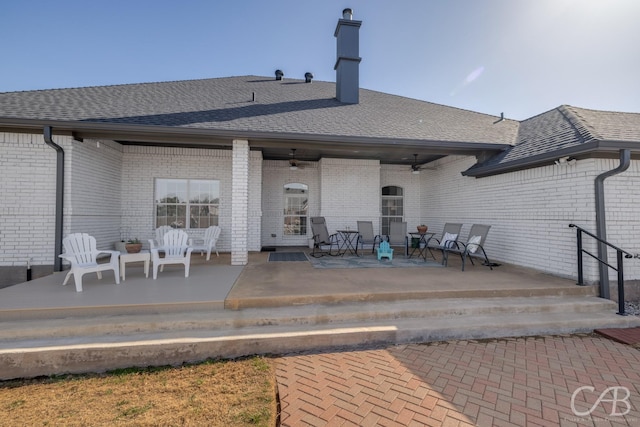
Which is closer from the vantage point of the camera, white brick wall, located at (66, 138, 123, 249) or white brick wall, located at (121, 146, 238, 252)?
white brick wall, located at (66, 138, 123, 249)

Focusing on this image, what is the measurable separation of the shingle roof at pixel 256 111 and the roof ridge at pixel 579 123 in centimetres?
111

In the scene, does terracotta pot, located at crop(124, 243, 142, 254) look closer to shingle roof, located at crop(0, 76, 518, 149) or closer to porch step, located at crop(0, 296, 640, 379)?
porch step, located at crop(0, 296, 640, 379)

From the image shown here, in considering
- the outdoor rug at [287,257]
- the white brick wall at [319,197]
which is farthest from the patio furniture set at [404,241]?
the white brick wall at [319,197]

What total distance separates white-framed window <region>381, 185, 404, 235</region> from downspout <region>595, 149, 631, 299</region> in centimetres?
596

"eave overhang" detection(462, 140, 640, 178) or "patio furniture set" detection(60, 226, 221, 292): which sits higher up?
"eave overhang" detection(462, 140, 640, 178)

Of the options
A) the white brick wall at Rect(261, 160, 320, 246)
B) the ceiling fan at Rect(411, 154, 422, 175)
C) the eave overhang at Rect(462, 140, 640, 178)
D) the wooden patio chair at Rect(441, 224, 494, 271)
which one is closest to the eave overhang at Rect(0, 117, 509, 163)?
the eave overhang at Rect(462, 140, 640, 178)

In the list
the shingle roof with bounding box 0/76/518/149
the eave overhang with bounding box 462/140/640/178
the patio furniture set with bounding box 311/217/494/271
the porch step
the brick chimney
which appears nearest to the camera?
the porch step

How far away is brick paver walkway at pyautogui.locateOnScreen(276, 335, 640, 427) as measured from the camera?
2029 mm

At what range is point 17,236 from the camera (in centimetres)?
523

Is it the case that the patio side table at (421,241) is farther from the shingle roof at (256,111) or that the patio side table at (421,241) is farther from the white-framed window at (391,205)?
the shingle roof at (256,111)

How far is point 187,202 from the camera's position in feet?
26.7

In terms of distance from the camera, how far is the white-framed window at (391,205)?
1022 centimetres

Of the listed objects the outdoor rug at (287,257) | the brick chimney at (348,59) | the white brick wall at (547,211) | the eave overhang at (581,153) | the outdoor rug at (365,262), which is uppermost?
the brick chimney at (348,59)

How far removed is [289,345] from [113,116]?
5.67m
